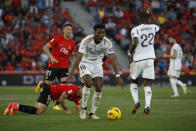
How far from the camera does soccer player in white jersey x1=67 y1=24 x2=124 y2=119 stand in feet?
38.3

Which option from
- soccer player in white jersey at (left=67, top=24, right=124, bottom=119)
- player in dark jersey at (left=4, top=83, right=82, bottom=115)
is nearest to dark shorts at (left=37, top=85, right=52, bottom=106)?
player in dark jersey at (left=4, top=83, right=82, bottom=115)

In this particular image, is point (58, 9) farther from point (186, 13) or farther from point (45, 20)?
point (186, 13)

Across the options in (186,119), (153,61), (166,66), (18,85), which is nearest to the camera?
(186,119)

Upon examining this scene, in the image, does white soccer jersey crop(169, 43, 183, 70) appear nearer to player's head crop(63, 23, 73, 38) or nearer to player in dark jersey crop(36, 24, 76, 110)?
player in dark jersey crop(36, 24, 76, 110)

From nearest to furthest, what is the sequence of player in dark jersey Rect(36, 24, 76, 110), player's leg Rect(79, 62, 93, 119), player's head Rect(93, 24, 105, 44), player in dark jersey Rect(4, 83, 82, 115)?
player's head Rect(93, 24, 105, 44) → player's leg Rect(79, 62, 93, 119) → player in dark jersey Rect(4, 83, 82, 115) → player in dark jersey Rect(36, 24, 76, 110)

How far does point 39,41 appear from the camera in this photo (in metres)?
31.7

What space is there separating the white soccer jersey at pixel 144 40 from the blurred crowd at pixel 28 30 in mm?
18629

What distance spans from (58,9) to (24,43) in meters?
4.93

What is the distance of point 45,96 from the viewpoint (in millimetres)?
12719

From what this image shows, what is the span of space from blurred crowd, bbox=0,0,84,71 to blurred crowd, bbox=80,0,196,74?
3.17m

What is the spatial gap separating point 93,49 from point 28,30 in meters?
21.0

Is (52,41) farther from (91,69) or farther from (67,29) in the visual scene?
(91,69)

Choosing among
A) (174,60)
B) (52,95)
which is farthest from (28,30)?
(52,95)

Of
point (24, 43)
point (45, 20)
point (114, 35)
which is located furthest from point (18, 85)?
point (114, 35)
